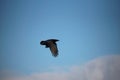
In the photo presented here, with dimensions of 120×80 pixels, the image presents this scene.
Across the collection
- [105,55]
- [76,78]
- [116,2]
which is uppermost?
[116,2]

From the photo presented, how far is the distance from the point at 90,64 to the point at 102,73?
16 cm

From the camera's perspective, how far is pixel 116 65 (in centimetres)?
240

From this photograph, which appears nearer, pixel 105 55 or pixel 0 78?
pixel 0 78

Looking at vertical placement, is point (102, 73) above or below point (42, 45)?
below

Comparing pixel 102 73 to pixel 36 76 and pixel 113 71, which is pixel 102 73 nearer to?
pixel 113 71

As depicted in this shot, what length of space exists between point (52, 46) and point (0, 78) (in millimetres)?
597

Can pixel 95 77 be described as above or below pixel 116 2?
below

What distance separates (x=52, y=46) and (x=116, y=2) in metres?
0.88

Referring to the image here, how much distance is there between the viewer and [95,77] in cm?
235

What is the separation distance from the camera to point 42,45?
2289 mm

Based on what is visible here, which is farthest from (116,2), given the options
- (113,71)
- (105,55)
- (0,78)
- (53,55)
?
(0,78)

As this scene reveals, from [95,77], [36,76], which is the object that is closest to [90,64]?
Answer: [95,77]

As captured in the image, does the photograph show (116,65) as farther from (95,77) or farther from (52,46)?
(52,46)

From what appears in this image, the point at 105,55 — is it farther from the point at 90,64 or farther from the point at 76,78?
the point at 76,78
